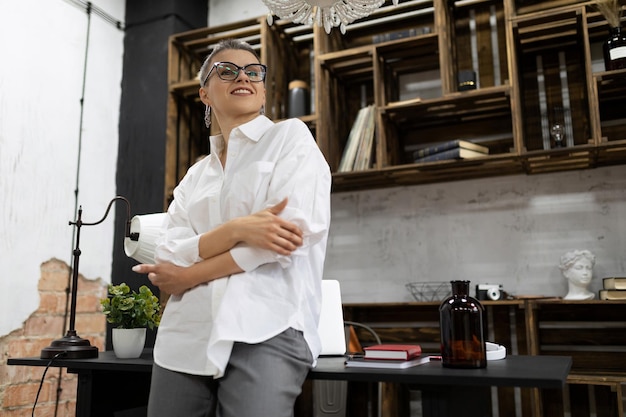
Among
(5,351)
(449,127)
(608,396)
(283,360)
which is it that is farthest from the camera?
(449,127)

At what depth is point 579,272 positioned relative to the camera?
247 cm

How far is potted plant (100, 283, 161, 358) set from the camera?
180cm

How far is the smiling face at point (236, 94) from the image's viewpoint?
1.47 meters

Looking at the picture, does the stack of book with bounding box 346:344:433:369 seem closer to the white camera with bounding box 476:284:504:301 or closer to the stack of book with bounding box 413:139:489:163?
the white camera with bounding box 476:284:504:301

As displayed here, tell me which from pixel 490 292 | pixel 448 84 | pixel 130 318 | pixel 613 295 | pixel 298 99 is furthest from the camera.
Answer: pixel 298 99

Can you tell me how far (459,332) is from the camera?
4.03 ft

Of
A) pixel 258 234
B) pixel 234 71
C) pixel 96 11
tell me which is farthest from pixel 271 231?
pixel 96 11

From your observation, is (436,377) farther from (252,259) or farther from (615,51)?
(615,51)

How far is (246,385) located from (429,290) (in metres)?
1.88

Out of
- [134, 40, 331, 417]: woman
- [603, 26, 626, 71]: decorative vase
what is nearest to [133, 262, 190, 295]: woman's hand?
[134, 40, 331, 417]: woman

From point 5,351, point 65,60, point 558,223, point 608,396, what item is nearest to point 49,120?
point 65,60

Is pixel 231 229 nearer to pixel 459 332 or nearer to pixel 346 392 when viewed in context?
pixel 459 332

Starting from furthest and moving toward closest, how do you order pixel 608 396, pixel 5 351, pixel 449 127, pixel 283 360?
pixel 449 127
pixel 5 351
pixel 608 396
pixel 283 360

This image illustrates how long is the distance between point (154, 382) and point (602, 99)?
2.35m
